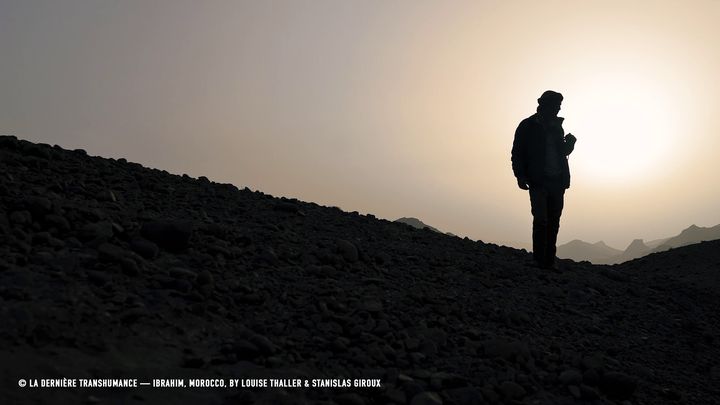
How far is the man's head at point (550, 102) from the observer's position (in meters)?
8.41

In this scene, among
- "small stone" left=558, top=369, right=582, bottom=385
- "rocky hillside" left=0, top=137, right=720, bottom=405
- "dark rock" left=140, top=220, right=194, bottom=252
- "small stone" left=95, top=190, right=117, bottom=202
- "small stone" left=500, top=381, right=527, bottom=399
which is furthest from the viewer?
"small stone" left=95, top=190, right=117, bottom=202

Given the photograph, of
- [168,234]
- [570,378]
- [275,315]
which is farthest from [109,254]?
[570,378]

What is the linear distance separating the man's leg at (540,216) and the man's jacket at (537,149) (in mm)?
170

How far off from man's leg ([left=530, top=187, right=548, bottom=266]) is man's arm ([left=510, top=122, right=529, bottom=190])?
0.21m

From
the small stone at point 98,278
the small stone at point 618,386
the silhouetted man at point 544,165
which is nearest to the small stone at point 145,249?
the small stone at point 98,278

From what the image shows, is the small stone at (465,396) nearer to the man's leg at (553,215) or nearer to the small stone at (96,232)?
the small stone at (96,232)

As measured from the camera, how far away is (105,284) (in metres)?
3.84

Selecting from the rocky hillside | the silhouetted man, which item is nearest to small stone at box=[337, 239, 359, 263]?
the rocky hillside

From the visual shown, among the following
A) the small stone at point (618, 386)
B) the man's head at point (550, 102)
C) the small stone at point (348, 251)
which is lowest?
the small stone at point (618, 386)

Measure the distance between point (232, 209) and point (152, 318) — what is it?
413cm

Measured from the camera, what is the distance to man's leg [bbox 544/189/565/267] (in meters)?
8.48

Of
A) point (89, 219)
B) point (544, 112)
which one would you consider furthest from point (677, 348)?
point (89, 219)

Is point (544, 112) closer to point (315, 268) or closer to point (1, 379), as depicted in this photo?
point (315, 268)

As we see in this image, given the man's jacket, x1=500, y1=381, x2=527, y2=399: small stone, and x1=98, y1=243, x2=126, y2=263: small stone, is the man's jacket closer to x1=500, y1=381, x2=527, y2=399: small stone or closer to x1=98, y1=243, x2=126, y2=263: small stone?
x1=500, y1=381, x2=527, y2=399: small stone
